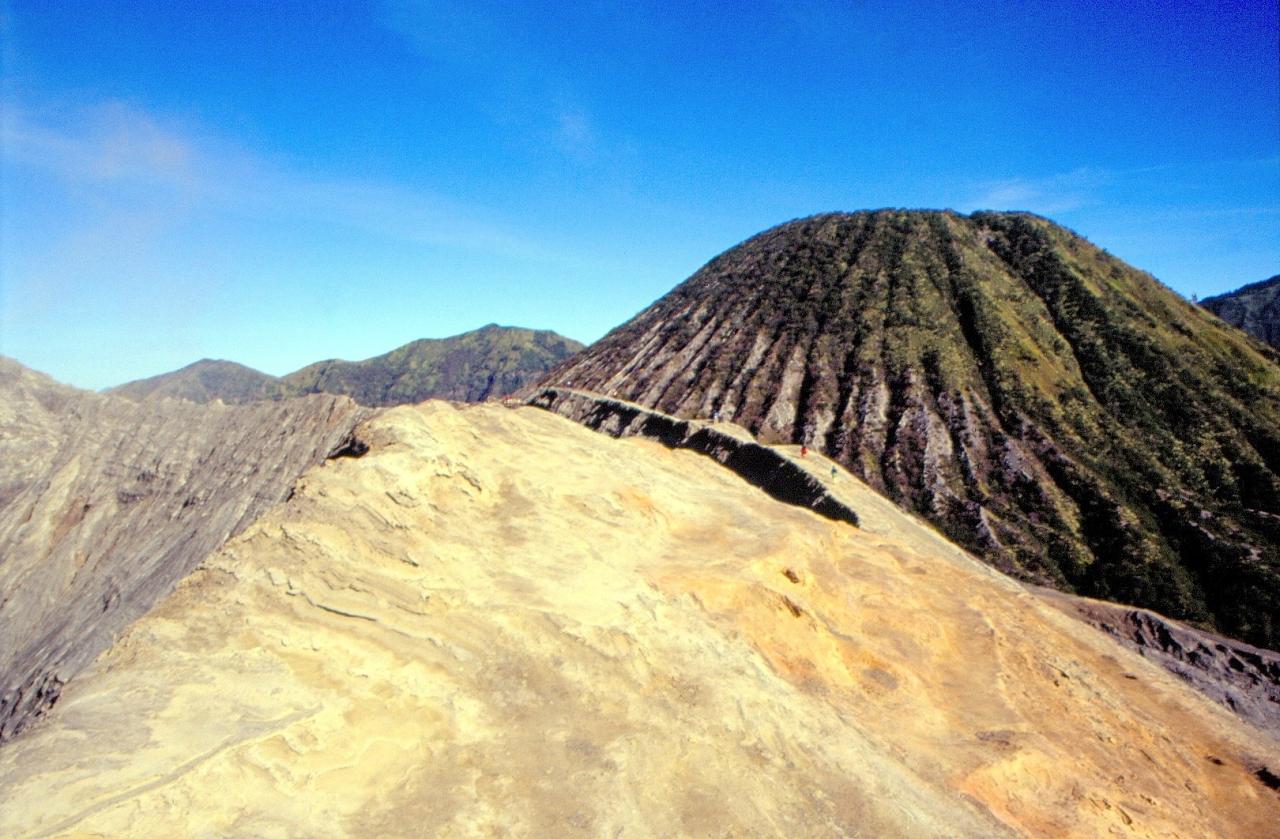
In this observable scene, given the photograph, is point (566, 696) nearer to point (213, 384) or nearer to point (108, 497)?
point (108, 497)

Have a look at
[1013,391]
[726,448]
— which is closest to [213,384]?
[726,448]

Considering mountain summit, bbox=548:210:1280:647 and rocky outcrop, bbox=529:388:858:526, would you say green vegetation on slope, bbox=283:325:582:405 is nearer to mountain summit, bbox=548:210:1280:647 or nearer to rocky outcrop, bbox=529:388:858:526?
mountain summit, bbox=548:210:1280:647

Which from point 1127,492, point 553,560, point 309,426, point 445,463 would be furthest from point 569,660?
point 1127,492

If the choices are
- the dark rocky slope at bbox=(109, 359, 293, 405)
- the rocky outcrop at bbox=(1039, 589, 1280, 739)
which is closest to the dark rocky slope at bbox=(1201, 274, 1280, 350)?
the rocky outcrop at bbox=(1039, 589, 1280, 739)

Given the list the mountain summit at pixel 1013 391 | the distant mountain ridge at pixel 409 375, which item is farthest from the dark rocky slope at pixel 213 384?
the mountain summit at pixel 1013 391

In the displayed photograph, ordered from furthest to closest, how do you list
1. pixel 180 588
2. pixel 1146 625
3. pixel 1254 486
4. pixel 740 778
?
1. pixel 1254 486
2. pixel 1146 625
3. pixel 180 588
4. pixel 740 778

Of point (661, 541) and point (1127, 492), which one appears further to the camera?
point (1127, 492)

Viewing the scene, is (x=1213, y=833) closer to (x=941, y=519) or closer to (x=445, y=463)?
(x=445, y=463)

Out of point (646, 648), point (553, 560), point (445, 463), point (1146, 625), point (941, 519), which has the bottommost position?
point (1146, 625)
